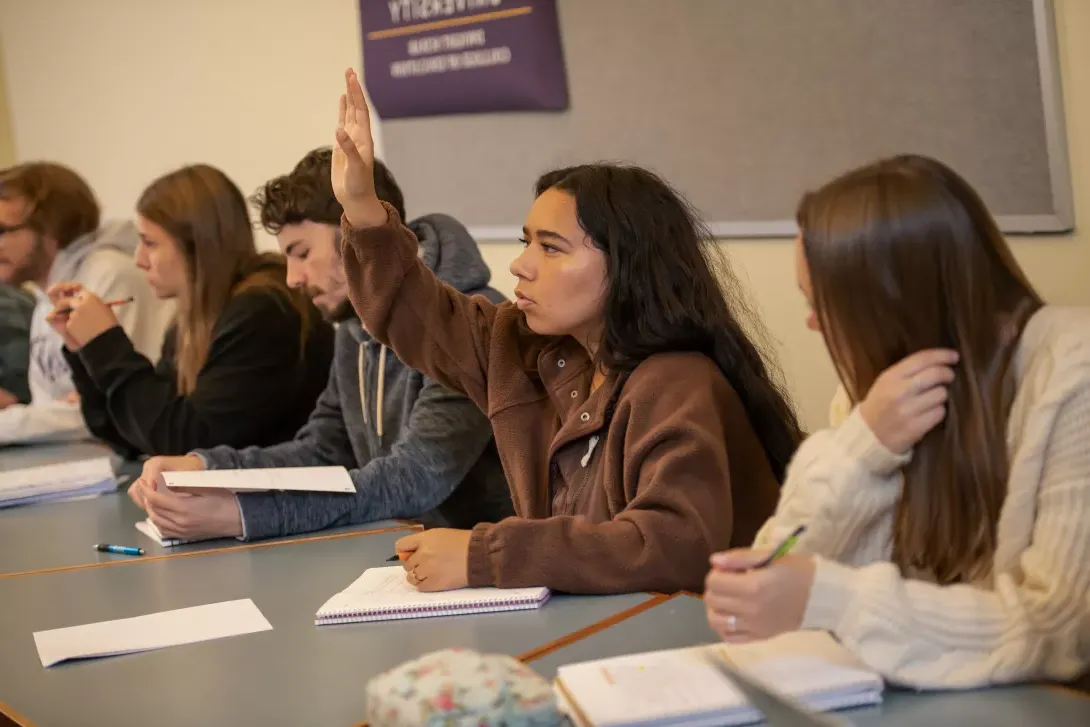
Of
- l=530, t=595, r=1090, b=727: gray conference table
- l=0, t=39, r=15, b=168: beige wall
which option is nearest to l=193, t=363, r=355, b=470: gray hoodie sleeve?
l=530, t=595, r=1090, b=727: gray conference table

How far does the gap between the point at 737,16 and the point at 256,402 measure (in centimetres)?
138

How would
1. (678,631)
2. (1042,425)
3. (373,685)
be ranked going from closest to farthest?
(373,685)
(1042,425)
(678,631)

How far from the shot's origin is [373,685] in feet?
3.35

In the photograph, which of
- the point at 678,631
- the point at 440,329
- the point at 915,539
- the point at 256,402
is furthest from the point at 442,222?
the point at 915,539

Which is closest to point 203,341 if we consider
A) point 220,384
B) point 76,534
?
point 220,384

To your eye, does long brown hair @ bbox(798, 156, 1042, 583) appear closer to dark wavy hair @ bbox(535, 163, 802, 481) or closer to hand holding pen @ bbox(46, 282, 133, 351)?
dark wavy hair @ bbox(535, 163, 802, 481)

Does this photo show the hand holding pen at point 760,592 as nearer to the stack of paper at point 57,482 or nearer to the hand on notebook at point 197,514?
the hand on notebook at point 197,514

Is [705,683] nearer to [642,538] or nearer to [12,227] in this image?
[642,538]

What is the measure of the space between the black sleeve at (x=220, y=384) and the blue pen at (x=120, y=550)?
2.04 feet

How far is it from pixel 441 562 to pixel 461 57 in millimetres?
2082

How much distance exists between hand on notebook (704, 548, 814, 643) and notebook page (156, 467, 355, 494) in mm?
1029

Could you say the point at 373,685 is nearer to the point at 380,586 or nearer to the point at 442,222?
the point at 380,586

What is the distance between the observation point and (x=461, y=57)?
3.26 metres

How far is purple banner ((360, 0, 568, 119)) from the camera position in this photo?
3.03 meters
